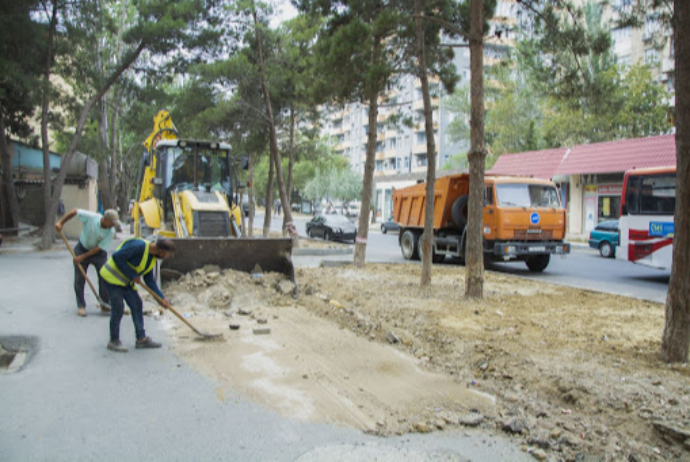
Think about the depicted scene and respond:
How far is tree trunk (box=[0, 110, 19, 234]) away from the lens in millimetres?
22422

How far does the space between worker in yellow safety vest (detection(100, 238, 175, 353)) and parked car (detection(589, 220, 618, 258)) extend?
17804 millimetres

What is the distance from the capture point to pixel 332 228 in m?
27.2

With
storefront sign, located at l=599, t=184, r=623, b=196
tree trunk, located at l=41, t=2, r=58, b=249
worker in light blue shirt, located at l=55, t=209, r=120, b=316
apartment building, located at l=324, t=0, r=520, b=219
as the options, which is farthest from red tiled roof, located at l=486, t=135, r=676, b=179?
worker in light blue shirt, located at l=55, t=209, r=120, b=316

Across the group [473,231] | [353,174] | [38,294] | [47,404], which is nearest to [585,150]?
[473,231]

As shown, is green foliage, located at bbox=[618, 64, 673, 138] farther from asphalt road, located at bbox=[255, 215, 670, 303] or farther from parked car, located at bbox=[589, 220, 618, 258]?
asphalt road, located at bbox=[255, 215, 670, 303]

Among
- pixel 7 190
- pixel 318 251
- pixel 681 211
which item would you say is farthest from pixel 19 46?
pixel 681 211

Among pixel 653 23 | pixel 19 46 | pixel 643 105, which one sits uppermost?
pixel 643 105

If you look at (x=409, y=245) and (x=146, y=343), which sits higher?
(x=409, y=245)

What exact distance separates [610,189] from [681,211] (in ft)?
80.5

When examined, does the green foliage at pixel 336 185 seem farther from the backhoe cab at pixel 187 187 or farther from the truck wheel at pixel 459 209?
the backhoe cab at pixel 187 187

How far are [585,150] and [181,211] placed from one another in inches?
940

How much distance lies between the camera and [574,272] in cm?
1512

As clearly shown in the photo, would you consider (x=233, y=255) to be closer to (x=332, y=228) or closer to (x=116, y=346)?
(x=116, y=346)

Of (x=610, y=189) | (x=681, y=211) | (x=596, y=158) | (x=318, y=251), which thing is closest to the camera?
(x=681, y=211)
